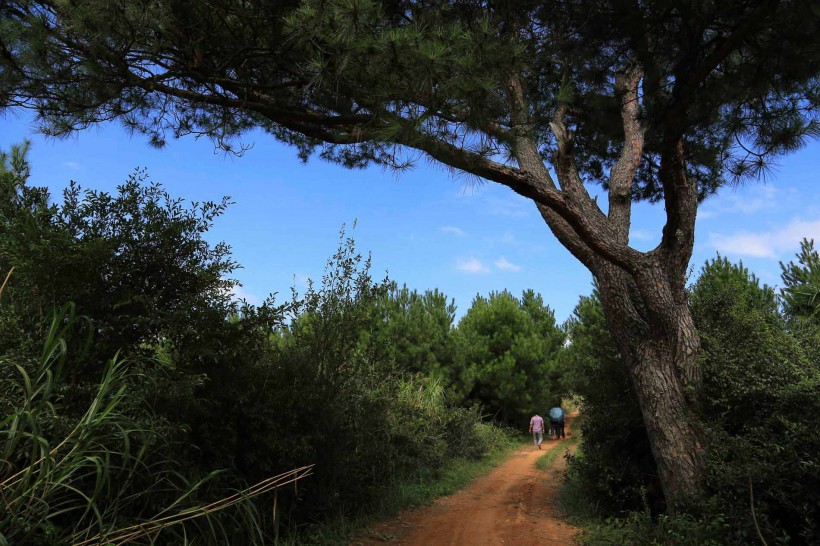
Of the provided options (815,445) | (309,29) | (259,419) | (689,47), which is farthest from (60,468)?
(815,445)

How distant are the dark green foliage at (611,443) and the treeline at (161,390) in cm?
310

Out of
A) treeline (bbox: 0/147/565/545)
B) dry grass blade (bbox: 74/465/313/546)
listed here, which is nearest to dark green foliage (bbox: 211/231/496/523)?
treeline (bbox: 0/147/565/545)

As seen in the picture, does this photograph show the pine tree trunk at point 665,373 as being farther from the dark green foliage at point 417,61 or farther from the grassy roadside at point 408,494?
the grassy roadside at point 408,494

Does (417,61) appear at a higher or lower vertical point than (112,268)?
higher

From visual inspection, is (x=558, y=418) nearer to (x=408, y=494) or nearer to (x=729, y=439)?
(x=408, y=494)

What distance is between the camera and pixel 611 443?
24.2ft

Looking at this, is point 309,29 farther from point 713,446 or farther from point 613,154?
point 613,154

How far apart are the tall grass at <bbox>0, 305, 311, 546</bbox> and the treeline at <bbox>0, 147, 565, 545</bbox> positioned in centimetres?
2

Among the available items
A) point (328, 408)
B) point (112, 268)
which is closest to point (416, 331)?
point (328, 408)

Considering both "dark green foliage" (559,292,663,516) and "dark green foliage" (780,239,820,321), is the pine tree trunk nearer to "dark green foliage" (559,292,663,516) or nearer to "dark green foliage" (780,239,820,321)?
"dark green foliage" (559,292,663,516)

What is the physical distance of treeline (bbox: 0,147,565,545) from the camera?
2.99 metres

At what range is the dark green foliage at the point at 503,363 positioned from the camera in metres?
21.5

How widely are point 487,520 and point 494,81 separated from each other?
5943 millimetres

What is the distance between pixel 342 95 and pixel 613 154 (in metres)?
6.08
